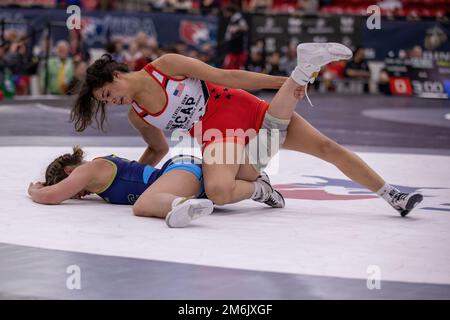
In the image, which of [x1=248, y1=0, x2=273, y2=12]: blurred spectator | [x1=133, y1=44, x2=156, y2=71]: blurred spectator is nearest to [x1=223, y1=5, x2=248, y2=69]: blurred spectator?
[x1=248, y1=0, x2=273, y2=12]: blurred spectator

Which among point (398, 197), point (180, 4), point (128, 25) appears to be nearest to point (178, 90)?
point (398, 197)

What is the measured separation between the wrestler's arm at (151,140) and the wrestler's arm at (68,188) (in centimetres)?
48

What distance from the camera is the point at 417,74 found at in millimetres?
16047

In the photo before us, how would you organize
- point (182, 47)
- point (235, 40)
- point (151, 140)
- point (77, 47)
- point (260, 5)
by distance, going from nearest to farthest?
point (151, 140) → point (77, 47) → point (182, 47) → point (235, 40) → point (260, 5)

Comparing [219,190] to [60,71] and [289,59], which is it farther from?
[289,59]

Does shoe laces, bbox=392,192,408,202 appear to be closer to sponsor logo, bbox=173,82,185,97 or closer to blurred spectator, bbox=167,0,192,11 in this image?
sponsor logo, bbox=173,82,185,97

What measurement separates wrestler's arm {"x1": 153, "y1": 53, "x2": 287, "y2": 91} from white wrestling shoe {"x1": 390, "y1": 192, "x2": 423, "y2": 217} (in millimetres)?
845

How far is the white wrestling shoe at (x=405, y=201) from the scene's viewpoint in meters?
4.54

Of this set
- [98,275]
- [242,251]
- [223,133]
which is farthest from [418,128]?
[98,275]

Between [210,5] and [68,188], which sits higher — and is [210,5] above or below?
above

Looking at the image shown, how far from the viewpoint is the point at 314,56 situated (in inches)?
177

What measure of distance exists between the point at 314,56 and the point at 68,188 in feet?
4.73

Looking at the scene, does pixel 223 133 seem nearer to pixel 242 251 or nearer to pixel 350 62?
pixel 242 251

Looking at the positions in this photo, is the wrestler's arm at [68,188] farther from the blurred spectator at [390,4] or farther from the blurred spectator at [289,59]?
the blurred spectator at [390,4]
